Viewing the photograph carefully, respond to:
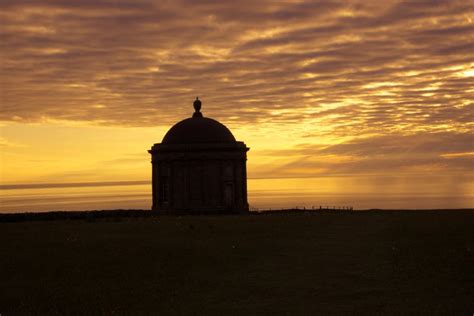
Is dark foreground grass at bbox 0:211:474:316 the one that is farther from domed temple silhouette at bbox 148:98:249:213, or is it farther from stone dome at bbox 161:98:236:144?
stone dome at bbox 161:98:236:144

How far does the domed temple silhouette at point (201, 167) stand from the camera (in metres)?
48.9

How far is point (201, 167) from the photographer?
49.1 m

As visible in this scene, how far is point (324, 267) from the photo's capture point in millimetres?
19141

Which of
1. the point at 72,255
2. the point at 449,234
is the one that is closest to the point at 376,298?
the point at 72,255

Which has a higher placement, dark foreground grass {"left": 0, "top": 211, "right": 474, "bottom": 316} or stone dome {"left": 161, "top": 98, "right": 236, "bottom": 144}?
stone dome {"left": 161, "top": 98, "right": 236, "bottom": 144}

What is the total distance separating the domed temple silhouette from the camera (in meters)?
48.9

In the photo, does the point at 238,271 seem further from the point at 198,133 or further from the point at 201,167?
the point at 198,133

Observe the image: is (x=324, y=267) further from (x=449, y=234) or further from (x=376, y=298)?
(x=449, y=234)


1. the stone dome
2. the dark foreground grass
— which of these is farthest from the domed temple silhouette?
the dark foreground grass

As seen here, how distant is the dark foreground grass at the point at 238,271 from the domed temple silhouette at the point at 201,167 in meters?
19.7

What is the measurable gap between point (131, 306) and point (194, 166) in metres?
34.1

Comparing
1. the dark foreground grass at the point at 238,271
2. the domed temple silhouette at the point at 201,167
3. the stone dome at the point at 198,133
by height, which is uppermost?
the stone dome at the point at 198,133

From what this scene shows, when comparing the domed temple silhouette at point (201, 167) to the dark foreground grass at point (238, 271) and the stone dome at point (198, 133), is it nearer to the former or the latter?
the stone dome at point (198, 133)

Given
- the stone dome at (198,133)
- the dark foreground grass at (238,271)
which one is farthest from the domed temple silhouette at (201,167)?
the dark foreground grass at (238,271)
